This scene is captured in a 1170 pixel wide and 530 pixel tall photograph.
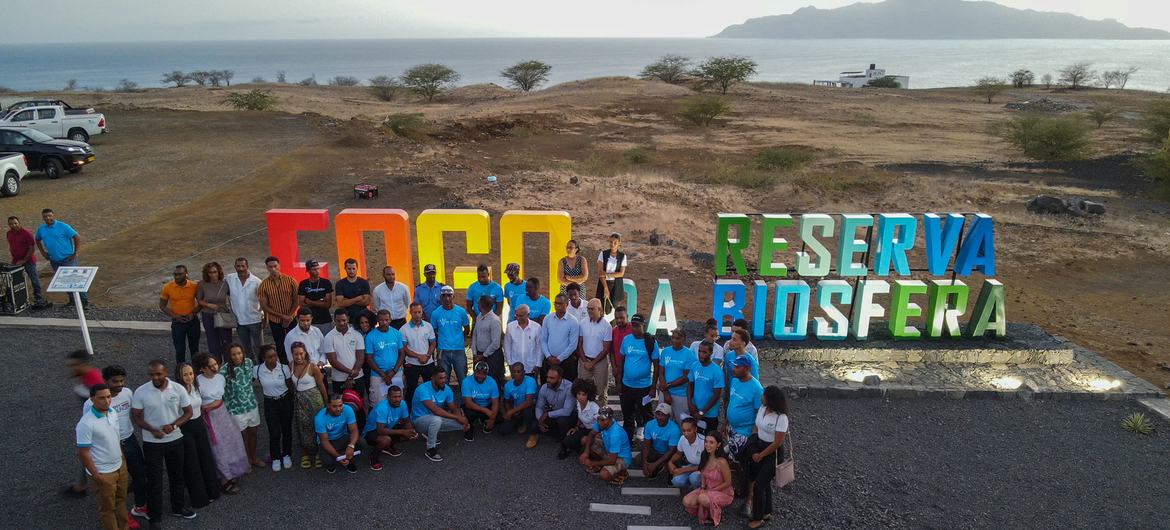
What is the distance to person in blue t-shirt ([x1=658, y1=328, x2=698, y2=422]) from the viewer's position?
8.77 m

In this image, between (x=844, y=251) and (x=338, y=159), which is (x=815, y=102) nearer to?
(x=338, y=159)

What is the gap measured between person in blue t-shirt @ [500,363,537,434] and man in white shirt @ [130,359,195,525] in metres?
3.63

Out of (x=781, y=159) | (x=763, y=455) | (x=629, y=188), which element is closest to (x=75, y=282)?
(x=763, y=455)

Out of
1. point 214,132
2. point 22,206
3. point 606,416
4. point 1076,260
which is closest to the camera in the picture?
point 606,416

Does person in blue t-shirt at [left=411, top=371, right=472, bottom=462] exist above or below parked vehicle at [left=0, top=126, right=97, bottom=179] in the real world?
below

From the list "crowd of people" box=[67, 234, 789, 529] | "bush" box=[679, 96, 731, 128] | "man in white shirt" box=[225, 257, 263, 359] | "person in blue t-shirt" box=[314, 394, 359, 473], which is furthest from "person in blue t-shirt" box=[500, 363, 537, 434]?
"bush" box=[679, 96, 731, 128]

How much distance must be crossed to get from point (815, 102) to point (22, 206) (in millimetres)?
52179

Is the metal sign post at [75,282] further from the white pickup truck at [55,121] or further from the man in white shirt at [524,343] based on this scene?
the white pickup truck at [55,121]

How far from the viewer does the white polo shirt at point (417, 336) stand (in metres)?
9.44

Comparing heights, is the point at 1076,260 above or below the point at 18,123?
below

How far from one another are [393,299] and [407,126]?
2736cm

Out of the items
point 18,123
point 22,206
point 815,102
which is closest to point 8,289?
point 22,206

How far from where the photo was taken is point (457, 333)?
980cm

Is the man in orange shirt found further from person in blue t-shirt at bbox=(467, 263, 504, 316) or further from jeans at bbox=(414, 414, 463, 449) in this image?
person in blue t-shirt at bbox=(467, 263, 504, 316)
